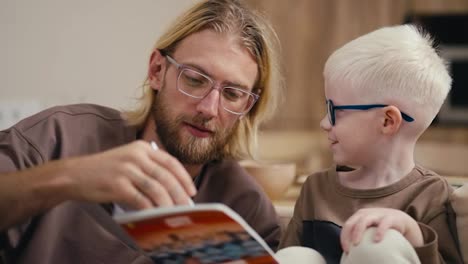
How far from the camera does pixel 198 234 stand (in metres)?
0.86

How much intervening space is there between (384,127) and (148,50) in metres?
2.39

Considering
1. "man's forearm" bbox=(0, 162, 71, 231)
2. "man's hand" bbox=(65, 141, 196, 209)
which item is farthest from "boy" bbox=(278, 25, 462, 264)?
"man's forearm" bbox=(0, 162, 71, 231)

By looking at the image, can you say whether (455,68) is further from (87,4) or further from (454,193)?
(454,193)

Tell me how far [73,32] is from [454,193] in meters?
2.36

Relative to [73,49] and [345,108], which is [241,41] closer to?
[345,108]

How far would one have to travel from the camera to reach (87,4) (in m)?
3.09

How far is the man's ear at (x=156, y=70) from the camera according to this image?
1.44 meters

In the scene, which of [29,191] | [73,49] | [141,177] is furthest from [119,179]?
[73,49]

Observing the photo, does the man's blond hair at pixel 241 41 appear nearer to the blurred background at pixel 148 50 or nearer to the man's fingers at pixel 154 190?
the blurred background at pixel 148 50

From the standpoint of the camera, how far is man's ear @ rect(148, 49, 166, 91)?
1445 mm

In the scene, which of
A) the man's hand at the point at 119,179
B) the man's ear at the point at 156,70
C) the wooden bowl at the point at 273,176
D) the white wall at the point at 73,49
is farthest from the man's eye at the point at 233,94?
the white wall at the point at 73,49

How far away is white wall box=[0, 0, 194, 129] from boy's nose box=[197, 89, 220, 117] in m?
1.48

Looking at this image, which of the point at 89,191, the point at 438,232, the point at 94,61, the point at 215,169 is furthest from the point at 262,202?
the point at 94,61

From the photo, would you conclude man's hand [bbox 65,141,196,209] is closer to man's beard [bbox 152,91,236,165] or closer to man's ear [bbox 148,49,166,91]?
man's beard [bbox 152,91,236,165]
